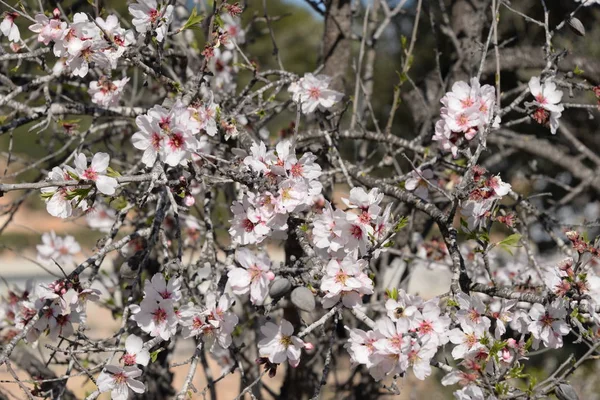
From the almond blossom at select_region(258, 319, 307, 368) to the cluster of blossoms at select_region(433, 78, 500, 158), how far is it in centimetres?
74

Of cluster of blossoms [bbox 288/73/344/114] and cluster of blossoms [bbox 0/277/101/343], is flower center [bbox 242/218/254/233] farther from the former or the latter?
cluster of blossoms [bbox 288/73/344/114]

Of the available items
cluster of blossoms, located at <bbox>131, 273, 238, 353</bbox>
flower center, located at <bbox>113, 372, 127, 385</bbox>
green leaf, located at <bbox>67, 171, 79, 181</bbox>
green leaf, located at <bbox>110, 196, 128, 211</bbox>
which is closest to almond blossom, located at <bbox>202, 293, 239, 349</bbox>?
cluster of blossoms, located at <bbox>131, 273, 238, 353</bbox>

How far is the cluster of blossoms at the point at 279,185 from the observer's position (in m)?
1.68

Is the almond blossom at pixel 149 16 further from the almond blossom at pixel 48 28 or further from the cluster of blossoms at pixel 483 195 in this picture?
the cluster of blossoms at pixel 483 195

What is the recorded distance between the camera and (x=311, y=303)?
1645 millimetres

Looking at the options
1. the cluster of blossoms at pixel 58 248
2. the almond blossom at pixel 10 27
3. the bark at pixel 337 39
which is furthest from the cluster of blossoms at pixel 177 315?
the cluster of blossoms at pixel 58 248

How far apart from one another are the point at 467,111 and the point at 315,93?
59 cm

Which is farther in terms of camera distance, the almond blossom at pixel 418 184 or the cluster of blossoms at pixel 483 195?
the almond blossom at pixel 418 184

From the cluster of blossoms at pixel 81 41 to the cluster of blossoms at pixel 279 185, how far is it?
21.7 inches

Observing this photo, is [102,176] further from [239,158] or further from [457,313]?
[457,313]

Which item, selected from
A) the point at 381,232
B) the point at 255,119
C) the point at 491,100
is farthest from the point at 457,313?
the point at 255,119

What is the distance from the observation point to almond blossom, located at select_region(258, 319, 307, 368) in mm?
1711

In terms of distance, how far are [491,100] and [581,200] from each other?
13.4 ft

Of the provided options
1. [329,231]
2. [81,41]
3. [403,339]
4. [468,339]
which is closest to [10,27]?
[81,41]
